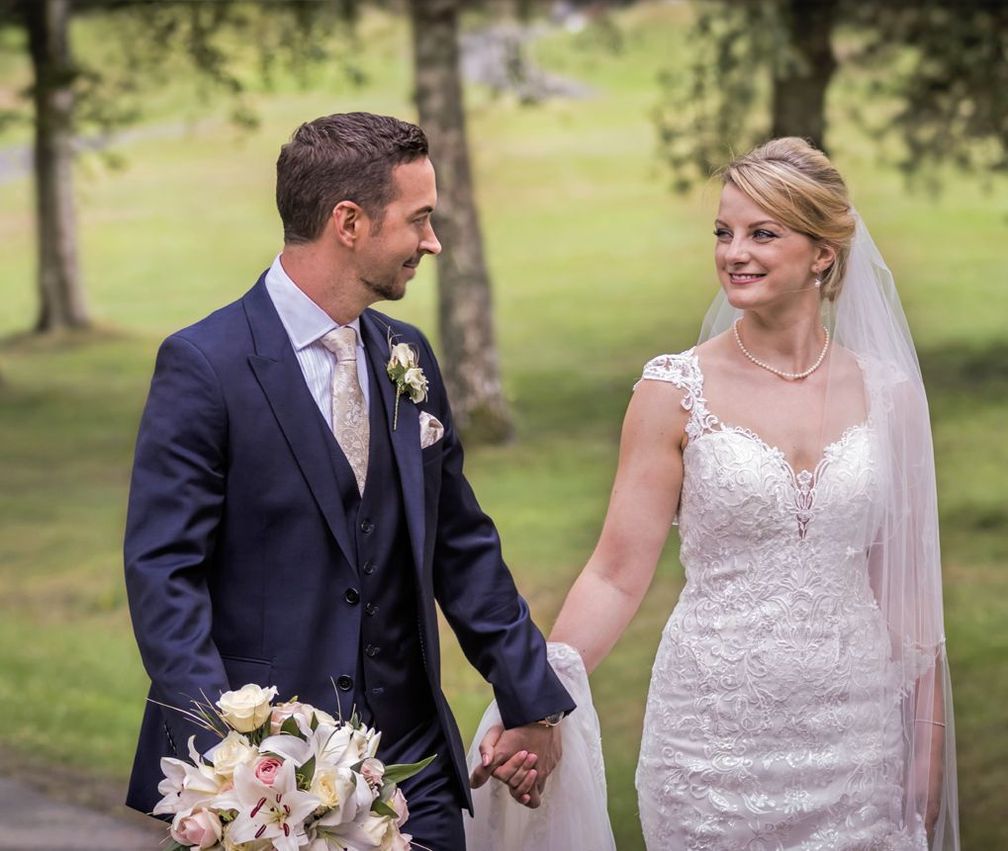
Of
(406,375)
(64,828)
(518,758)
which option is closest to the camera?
(406,375)

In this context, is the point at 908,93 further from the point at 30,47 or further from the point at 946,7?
the point at 30,47

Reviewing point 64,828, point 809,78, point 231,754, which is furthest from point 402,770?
point 809,78

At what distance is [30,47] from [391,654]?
19817 mm

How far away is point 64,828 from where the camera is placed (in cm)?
722

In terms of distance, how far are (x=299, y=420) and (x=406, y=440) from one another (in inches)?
11.2

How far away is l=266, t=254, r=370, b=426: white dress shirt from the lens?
153 inches

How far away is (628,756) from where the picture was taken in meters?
8.27

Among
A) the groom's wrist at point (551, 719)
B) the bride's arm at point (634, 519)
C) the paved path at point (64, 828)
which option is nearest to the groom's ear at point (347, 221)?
the bride's arm at point (634, 519)

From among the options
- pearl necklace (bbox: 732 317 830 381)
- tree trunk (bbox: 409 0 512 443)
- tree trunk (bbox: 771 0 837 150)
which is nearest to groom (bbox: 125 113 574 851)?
pearl necklace (bbox: 732 317 830 381)

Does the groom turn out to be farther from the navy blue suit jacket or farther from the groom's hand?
the groom's hand

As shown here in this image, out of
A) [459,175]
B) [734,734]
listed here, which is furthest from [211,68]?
[734,734]

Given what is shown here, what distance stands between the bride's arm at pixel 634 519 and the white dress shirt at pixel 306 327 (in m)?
0.85

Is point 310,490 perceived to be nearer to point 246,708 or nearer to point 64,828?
point 246,708

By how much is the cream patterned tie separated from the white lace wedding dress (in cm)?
88
